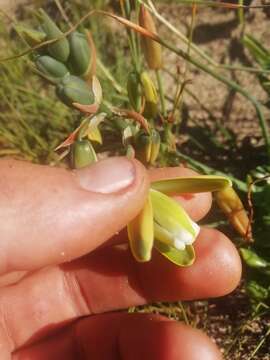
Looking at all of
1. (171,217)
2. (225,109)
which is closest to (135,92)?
(171,217)

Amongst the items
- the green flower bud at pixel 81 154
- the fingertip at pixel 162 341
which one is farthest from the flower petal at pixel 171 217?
the fingertip at pixel 162 341

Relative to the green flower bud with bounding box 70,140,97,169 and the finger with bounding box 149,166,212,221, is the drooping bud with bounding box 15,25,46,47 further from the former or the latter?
the finger with bounding box 149,166,212,221

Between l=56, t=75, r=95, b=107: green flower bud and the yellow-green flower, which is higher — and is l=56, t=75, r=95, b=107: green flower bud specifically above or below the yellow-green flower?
above

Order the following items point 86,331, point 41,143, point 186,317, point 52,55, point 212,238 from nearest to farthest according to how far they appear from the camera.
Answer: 1. point 52,55
2. point 212,238
3. point 86,331
4. point 186,317
5. point 41,143

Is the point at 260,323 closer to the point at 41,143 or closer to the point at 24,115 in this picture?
the point at 41,143

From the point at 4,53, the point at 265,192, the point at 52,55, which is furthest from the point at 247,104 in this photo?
the point at 52,55

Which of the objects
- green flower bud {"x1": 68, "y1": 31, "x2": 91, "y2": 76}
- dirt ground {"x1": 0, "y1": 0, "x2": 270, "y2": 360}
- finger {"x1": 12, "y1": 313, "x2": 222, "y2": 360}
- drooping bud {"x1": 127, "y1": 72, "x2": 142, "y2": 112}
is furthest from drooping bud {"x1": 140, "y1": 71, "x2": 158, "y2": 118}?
dirt ground {"x1": 0, "y1": 0, "x2": 270, "y2": 360}

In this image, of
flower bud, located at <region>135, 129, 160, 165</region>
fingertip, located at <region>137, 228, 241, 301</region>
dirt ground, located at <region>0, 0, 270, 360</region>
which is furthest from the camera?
dirt ground, located at <region>0, 0, 270, 360</region>
